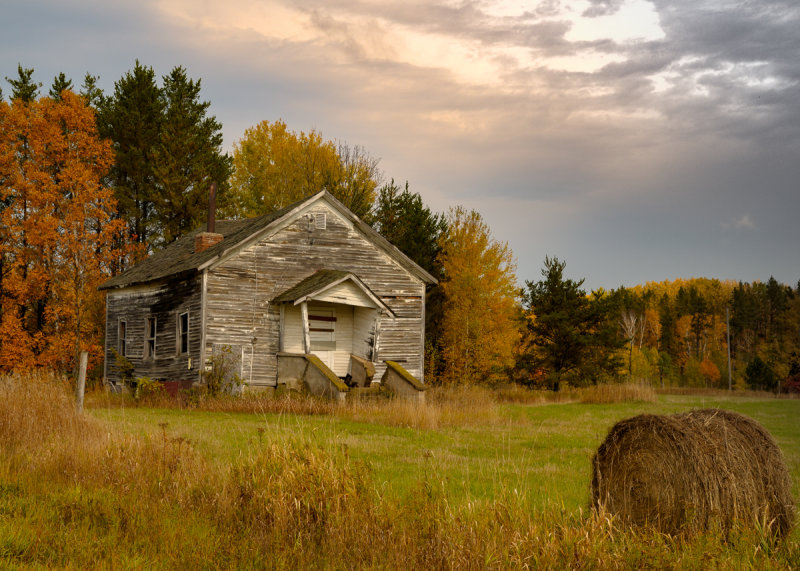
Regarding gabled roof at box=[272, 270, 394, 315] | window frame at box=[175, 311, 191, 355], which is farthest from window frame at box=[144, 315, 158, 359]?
gabled roof at box=[272, 270, 394, 315]

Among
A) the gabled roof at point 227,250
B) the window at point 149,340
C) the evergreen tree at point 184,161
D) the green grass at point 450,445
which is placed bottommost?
the green grass at point 450,445

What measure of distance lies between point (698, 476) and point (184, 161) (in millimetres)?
39341

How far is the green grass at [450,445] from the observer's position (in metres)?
8.96

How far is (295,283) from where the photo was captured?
80.9 feet

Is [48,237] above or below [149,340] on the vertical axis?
above

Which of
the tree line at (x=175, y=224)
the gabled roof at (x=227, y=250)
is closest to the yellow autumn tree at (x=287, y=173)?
the tree line at (x=175, y=224)

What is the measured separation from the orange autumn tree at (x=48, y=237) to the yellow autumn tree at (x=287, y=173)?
1244 cm

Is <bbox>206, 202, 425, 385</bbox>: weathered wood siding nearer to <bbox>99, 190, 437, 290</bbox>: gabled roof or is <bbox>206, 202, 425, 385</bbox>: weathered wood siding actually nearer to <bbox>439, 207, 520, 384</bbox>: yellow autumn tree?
<bbox>99, 190, 437, 290</bbox>: gabled roof

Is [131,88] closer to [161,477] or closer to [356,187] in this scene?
[356,187]

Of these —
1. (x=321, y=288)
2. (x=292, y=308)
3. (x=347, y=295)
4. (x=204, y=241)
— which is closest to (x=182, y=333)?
(x=204, y=241)

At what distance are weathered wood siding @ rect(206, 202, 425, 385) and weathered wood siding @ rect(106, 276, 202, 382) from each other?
86 cm

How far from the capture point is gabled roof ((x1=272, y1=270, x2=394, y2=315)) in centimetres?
2302

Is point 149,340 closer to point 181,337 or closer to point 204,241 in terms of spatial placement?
point 181,337

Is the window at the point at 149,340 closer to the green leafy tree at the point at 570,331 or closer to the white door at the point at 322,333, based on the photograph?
the white door at the point at 322,333
